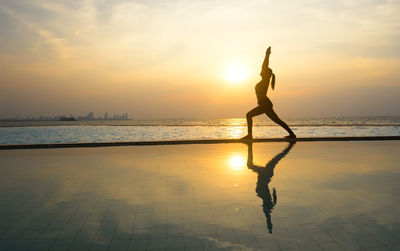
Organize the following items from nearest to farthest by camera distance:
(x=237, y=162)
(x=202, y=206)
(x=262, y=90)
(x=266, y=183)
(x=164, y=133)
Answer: (x=202, y=206), (x=266, y=183), (x=237, y=162), (x=262, y=90), (x=164, y=133)

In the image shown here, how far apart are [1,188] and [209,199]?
3.78 m

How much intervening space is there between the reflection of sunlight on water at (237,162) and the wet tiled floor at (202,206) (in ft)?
0.15

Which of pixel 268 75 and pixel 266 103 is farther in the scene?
pixel 266 103

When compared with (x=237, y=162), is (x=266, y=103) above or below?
above

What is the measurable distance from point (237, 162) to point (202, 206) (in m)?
3.35

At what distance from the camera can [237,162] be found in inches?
275

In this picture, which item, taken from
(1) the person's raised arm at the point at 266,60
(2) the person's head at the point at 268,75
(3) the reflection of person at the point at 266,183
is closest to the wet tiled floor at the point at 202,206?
(3) the reflection of person at the point at 266,183

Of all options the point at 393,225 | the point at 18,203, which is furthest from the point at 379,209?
the point at 18,203

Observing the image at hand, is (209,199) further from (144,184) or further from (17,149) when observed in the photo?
(17,149)

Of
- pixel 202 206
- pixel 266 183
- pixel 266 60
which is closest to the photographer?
pixel 202 206

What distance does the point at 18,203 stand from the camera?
4.01 meters

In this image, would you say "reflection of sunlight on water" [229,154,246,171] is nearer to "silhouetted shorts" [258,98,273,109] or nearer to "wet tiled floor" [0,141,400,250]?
"wet tiled floor" [0,141,400,250]

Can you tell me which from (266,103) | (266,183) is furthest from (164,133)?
(266,183)

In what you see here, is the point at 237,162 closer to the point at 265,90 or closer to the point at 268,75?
the point at 265,90
